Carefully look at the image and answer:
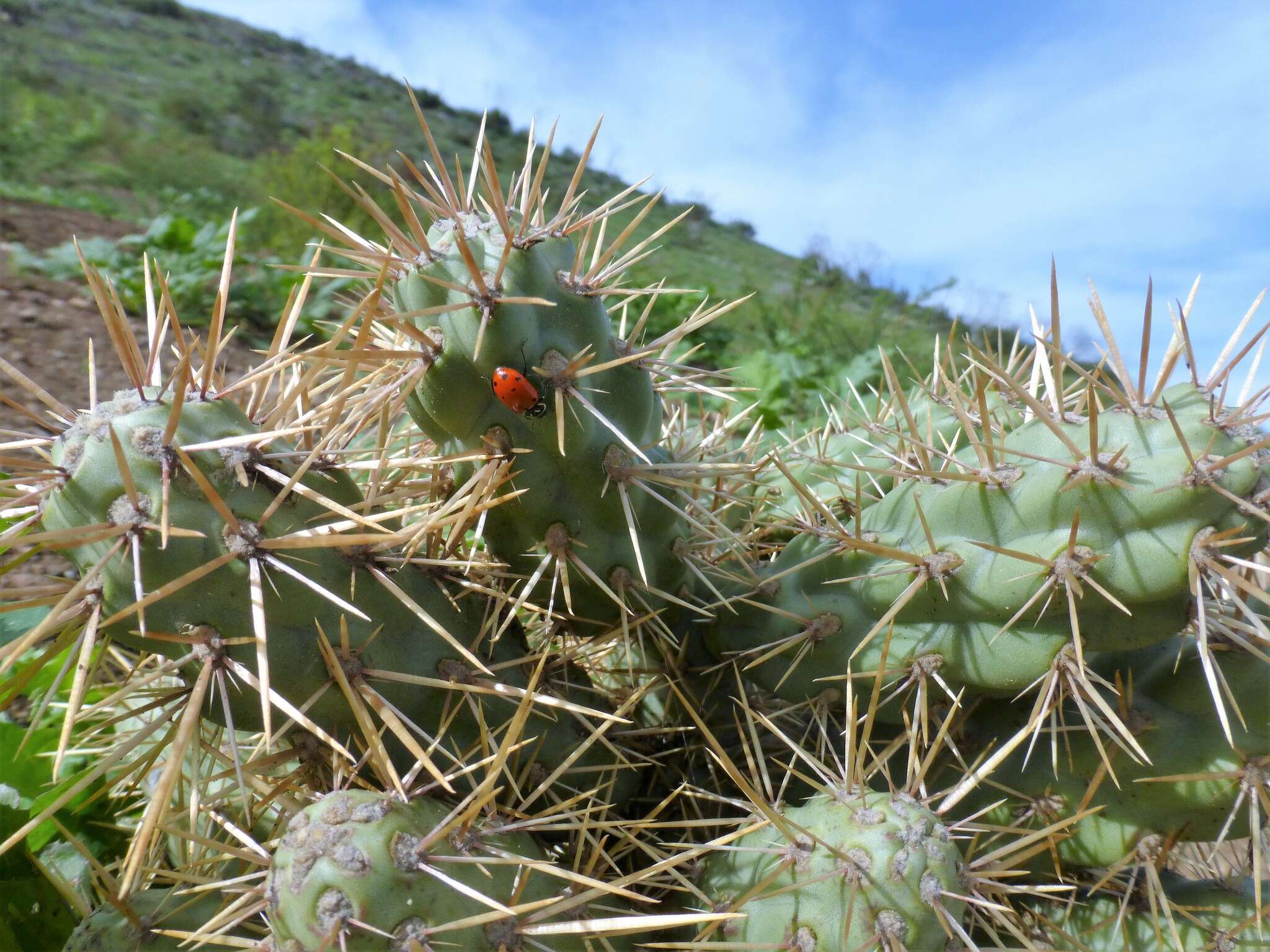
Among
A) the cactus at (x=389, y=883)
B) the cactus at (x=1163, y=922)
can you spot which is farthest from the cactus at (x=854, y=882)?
the cactus at (x=1163, y=922)

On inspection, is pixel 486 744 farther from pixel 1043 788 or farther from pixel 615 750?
pixel 1043 788

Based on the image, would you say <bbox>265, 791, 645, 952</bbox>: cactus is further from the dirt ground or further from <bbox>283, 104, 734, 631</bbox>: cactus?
the dirt ground

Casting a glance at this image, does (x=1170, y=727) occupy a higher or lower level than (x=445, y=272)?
lower

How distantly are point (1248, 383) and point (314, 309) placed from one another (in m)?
4.44

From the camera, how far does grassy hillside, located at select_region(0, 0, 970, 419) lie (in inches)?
246

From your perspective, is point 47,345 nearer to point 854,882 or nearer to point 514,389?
point 514,389

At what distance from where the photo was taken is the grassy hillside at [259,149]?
20.5ft

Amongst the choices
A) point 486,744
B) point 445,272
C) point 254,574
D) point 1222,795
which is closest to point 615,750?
point 486,744

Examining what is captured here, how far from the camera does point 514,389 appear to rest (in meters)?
1.08

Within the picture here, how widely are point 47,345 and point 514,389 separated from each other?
347cm

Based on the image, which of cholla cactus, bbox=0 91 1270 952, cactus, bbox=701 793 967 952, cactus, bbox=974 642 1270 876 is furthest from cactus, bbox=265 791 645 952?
cactus, bbox=974 642 1270 876

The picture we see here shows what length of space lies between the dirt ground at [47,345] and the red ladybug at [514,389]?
182 cm

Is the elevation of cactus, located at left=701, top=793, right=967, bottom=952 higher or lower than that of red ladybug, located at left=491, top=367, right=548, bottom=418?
lower

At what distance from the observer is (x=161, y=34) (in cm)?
2941
